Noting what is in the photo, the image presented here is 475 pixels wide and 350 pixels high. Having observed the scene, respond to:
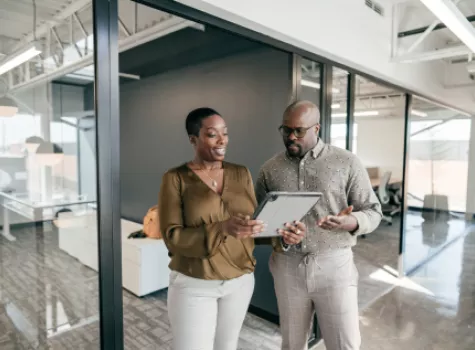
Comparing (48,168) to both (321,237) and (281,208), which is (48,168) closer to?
(281,208)

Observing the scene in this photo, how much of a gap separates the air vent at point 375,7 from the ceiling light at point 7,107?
2.61 m

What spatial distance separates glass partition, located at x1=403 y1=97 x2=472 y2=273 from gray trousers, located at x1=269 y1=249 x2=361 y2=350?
287 cm

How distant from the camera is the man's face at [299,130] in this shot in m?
1.53

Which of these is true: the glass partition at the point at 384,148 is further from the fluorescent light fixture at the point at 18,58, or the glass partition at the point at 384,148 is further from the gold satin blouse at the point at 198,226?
the fluorescent light fixture at the point at 18,58

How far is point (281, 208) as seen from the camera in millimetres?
1255

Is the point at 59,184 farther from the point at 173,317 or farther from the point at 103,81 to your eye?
the point at 173,317

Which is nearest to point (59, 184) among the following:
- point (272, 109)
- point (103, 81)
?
point (103, 81)

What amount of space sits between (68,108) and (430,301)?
3.64 metres

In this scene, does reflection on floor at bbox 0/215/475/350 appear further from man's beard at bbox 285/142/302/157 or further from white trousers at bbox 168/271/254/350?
man's beard at bbox 285/142/302/157

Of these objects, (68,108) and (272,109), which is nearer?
(68,108)

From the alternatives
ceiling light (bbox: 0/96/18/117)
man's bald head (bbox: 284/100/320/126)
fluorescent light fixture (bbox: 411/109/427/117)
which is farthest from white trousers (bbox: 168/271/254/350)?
fluorescent light fixture (bbox: 411/109/427/117)

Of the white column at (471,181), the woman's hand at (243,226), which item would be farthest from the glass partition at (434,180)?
the woman's hand at (243,226)

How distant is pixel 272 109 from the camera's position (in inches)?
110

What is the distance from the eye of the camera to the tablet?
1.19m
